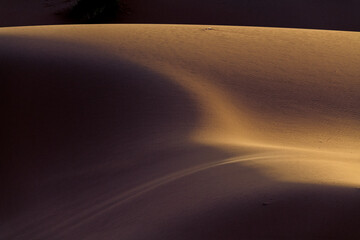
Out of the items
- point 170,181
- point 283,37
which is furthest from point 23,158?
point 283,37

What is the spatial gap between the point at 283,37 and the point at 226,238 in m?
7.26

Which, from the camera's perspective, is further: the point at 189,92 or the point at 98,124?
the point at 189,92

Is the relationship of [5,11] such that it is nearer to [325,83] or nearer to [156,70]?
[156,70]

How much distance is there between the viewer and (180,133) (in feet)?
18.0

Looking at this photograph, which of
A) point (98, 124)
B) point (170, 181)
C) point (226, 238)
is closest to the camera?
point (226, 238)

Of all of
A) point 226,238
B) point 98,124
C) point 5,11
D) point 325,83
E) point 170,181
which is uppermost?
point 5,11

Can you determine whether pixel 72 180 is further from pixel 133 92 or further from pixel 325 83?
pixel 325 83

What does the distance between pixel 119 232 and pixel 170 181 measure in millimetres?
859

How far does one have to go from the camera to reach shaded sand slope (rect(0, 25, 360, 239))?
3.15 metres

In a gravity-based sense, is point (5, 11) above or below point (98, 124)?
above

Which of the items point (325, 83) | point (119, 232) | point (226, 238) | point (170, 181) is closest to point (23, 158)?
point (170, 181)

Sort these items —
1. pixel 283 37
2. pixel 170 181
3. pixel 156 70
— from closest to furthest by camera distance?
1. pixel 170 181
2. pixel 156 70
3. pixel 283 37

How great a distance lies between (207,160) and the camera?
14.5 ft

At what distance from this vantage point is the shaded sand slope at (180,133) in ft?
10.3
